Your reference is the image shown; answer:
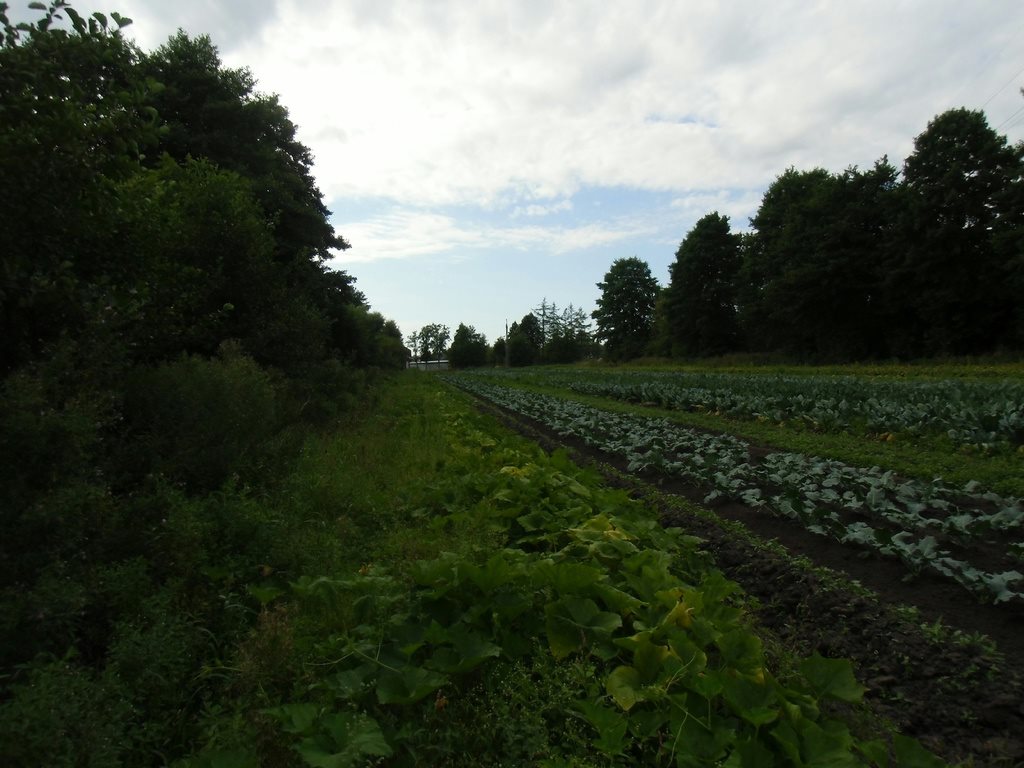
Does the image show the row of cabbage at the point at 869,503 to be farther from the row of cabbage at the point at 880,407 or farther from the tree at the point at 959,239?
the tree at the point at 959,239

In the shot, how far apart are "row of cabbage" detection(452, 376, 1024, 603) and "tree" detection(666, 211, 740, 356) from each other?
47.7 meters

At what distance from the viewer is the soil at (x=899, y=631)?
110 inches

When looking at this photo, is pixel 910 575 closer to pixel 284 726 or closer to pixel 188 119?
pixel 284 726

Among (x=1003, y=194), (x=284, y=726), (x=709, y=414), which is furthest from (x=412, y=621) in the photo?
(x=1003, y=194)

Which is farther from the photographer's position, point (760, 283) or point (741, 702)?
point (760, 283)

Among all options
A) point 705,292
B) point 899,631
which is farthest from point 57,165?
point 705,292

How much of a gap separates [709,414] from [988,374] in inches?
562

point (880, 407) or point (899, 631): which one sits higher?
point (880, 407)

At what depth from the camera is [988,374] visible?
22.2 meters

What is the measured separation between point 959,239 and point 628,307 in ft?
148

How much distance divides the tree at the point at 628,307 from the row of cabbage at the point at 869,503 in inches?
2643

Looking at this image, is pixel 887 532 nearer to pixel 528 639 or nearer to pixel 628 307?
pixel 528 639

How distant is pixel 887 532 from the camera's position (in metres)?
4.53

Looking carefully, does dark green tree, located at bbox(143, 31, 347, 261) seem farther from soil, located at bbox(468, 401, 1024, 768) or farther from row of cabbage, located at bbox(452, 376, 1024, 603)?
soil, located at bbox(468, 401, 1024, 768)
